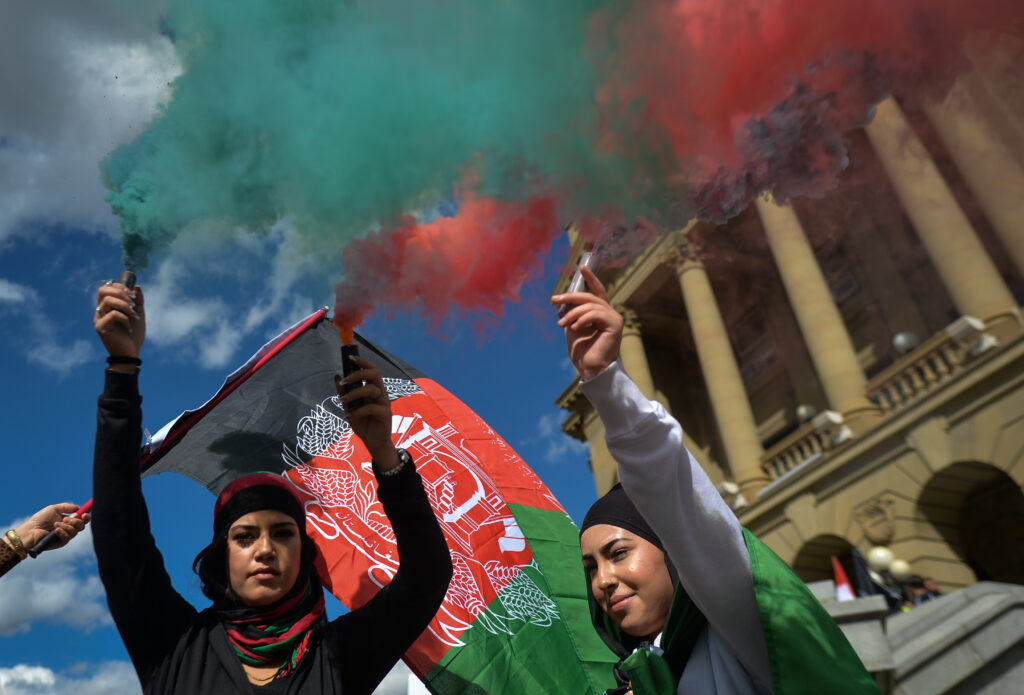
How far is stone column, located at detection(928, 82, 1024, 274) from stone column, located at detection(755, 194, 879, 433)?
3.88 meters

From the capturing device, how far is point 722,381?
19438 millimetres

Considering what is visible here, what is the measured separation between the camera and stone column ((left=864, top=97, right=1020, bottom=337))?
1319 cm

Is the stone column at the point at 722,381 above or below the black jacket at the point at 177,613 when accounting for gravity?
above

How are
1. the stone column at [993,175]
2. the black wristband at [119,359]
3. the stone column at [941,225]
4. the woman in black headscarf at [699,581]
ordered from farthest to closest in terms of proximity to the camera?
the stone column at [941,225] < the stone column at [993,175] < the black wristband at [119,359] < the woman in black headscarf at [699,581]

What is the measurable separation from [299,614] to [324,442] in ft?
5.89

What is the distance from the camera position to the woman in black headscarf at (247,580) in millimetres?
2428

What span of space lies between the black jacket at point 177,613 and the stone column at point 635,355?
59.5ft

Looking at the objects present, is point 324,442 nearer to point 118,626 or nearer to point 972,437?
point 118,626

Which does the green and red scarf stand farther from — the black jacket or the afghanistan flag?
the afghanistan flag

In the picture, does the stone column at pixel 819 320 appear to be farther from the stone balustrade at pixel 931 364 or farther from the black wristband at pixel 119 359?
the black wristband at pixel 119 359

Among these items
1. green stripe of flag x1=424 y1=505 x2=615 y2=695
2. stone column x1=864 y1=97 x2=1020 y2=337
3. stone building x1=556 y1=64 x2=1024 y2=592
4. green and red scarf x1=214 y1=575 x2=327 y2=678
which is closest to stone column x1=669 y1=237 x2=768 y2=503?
stone building x1=556 y1=64 x2=1024 y2=592

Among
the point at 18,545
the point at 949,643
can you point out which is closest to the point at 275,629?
the point at 18,545

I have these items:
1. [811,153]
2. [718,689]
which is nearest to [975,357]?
[811,153]

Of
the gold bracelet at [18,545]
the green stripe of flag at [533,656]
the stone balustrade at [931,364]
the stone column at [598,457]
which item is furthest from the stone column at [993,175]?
the gold bracelet at [18,545]
